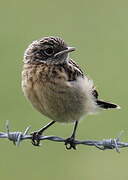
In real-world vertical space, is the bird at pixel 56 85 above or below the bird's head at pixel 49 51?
below

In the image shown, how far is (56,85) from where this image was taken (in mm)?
10398

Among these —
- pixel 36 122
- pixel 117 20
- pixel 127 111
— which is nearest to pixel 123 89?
pixel 127 111

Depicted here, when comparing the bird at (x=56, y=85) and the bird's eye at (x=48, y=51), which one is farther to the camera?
the bird's eye at (x=48, y=51)

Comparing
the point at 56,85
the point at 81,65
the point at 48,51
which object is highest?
the point at 48,51

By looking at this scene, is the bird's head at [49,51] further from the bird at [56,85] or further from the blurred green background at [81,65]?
the blurred green background at [81,65]

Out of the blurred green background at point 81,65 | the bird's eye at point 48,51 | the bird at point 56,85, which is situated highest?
the bird's eye at point 48,51

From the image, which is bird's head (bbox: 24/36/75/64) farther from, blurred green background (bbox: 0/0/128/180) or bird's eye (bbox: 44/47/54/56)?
blurred green background (bbox: 0/0/128/180)

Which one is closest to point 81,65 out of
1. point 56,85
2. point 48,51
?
point 48,51

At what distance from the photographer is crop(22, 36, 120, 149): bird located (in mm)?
10391

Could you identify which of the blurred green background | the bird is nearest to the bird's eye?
the bird

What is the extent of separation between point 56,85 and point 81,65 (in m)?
6.59

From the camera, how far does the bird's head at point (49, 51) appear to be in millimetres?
10758

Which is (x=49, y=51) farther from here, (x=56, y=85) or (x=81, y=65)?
(x=81, y=65)

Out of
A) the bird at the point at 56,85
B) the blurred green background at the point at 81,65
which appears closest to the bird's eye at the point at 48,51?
the bird at the point at 56,85
